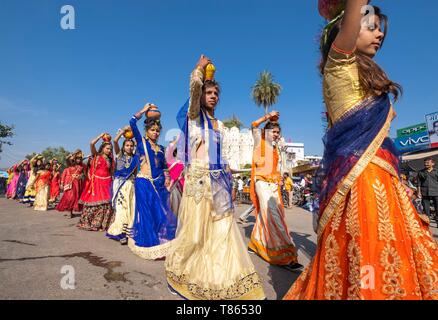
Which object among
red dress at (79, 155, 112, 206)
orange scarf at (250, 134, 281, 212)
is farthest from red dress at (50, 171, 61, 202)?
orange scarf at (250, 134, 281, 212)

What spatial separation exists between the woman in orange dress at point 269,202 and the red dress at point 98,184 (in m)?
4.00

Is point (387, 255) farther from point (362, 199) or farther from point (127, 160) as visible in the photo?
point (127, 160)

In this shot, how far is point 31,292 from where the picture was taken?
2508 mm

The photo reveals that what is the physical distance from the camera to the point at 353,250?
135 cm

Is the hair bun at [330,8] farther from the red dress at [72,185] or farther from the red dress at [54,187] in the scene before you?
the red dress at [54,187]

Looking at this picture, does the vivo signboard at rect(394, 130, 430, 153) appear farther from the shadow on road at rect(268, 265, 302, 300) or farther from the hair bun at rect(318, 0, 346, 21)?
the hair bun at rect(318, 0, 346, 21)

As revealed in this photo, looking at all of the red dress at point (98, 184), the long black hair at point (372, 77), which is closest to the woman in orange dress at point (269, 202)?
the long black hair at point (372, 77)

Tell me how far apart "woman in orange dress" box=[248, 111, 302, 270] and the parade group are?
2 cm

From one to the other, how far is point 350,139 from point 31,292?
298cm

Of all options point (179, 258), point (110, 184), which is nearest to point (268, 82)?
point (110, 184)

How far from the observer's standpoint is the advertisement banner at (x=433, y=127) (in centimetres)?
1886
